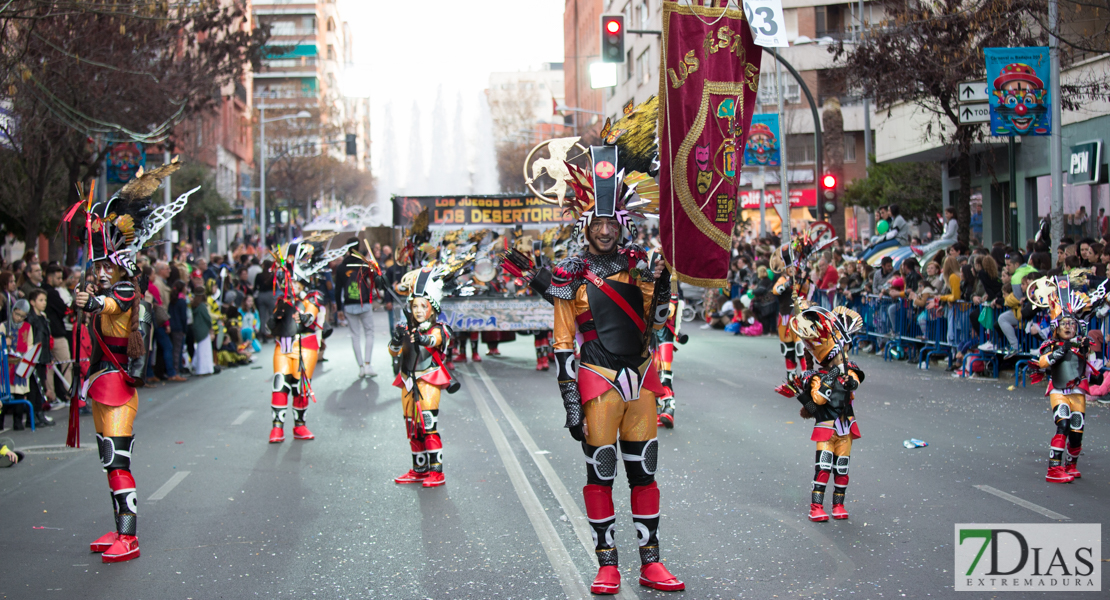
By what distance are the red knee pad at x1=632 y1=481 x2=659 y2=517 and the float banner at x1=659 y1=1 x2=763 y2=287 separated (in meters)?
1.18

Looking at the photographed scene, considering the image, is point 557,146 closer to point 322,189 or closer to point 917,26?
point 917,26

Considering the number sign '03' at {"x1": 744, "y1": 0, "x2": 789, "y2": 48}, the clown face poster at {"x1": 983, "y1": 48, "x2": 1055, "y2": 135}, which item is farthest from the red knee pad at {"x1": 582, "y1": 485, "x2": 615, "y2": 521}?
the clown face poster at {"x1": 983, "y1": 48, "x2": 1055, "y2": 135}

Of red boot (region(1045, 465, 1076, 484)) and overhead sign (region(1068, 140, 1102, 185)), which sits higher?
overhead sign (region(1068, 140, 1102, 185))

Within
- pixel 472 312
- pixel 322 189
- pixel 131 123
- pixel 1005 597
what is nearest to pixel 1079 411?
pixel 1005 597

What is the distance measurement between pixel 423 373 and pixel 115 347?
2581 millimetres

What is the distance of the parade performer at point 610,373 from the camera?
222 inches

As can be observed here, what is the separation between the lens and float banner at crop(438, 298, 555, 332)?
1798cm

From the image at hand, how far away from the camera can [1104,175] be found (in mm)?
21203

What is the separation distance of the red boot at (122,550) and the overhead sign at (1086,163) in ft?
61.4

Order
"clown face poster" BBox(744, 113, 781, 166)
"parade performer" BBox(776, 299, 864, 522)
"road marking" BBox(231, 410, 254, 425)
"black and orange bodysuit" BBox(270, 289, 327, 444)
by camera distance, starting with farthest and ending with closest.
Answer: "clown face poster" BBox(744, 113, 781, 166) → "road marking" BBox(231, 410, 254, 425) → "black and orange bodysuit" BBox(270, 289, 327, 444) → "parade performer" BBox(776, 299, 864, 522)

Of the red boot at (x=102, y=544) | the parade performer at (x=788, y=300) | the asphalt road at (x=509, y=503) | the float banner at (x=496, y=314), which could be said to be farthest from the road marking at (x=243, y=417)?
the parade performer at (x=788, y=300)

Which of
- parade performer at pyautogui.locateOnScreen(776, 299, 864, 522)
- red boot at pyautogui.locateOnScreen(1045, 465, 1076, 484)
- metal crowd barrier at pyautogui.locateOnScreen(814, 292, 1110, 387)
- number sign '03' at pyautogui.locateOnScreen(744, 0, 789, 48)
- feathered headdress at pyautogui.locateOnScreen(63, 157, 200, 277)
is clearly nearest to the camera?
number sign '03' at pyautogui.locateOnScreen(744, 0, 789, 48)

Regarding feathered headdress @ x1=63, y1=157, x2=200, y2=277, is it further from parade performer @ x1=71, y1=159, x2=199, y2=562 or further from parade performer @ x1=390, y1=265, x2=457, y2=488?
parade performer @ x1=390, y1=265, x2=457, y2=488

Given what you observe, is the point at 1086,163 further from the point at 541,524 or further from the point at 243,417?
the point at 541,524
